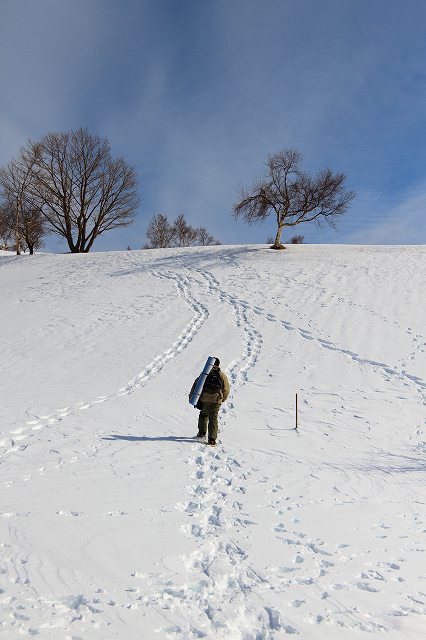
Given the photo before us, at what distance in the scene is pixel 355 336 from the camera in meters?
14.8

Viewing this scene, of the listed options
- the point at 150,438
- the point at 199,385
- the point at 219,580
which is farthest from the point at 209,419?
the point at 219,580

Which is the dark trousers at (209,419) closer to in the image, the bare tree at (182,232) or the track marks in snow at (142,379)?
the track marks in snow at (142,379)

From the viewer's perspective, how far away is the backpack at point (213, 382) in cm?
757

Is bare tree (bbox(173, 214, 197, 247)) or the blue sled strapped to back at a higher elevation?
bare tree (bbox(173, 214, 197, 247))

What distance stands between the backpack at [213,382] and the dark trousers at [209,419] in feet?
0.94

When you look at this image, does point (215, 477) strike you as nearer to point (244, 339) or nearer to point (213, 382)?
point (213, 382)

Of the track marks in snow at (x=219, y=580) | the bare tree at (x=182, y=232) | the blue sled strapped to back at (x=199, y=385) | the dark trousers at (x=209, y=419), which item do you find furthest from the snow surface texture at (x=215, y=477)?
the bare tree at (x=182, y=232)

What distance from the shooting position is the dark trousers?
739 cm

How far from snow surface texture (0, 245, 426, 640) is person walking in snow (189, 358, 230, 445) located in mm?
332

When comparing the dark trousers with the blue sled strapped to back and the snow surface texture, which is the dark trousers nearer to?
the blue sled strapped to back

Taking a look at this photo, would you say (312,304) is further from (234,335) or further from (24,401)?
Answer: (24,401)

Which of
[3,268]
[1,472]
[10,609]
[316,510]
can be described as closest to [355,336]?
[316,510]

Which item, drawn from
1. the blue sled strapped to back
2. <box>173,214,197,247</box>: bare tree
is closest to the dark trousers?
the blue sled strapped to back

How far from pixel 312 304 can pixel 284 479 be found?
12.8m
